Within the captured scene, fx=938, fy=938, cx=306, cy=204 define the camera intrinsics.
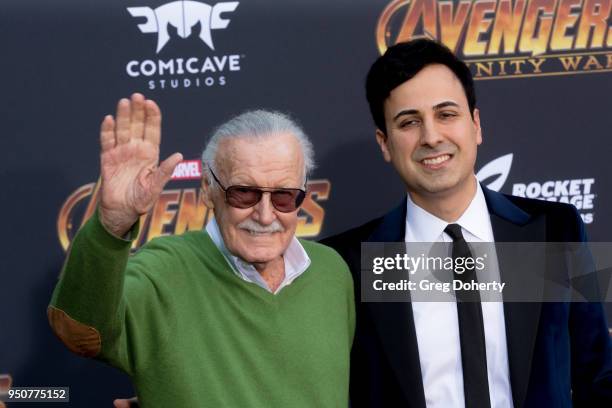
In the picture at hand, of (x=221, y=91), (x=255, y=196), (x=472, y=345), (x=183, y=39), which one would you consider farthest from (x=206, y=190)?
(x=183, y=39)

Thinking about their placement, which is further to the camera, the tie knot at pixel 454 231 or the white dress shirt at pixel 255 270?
the tie knot at pixel 454 231

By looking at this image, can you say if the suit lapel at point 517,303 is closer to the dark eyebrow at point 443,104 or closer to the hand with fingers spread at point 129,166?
the dark eyebrow at point 443,104

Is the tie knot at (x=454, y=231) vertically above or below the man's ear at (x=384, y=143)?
below

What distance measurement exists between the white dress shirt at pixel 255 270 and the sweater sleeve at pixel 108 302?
0.20 m

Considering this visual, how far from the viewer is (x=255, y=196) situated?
105 inches

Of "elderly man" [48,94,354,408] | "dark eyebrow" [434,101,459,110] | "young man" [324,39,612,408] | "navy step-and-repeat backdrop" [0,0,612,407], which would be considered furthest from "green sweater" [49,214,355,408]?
"navy step-and-repeat backdrop" [0,0,612,407]

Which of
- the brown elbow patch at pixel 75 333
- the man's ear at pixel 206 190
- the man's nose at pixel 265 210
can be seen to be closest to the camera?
the brown elbow patch at pixel 75 333

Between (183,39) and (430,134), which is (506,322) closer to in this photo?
(430,134)

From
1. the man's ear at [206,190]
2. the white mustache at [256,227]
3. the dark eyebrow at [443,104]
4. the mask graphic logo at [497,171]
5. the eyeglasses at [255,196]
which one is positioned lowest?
the white mustache at [256,227]

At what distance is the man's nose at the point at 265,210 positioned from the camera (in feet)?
8.68

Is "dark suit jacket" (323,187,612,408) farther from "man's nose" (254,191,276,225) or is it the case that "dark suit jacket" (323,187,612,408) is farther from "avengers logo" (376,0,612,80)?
"avengers logo" (376,0,612,80)

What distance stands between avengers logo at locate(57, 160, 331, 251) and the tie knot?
0.85 m

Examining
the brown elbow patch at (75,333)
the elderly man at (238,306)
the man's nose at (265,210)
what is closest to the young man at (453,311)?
the elderly man at (238,306)

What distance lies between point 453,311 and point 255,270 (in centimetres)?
67
